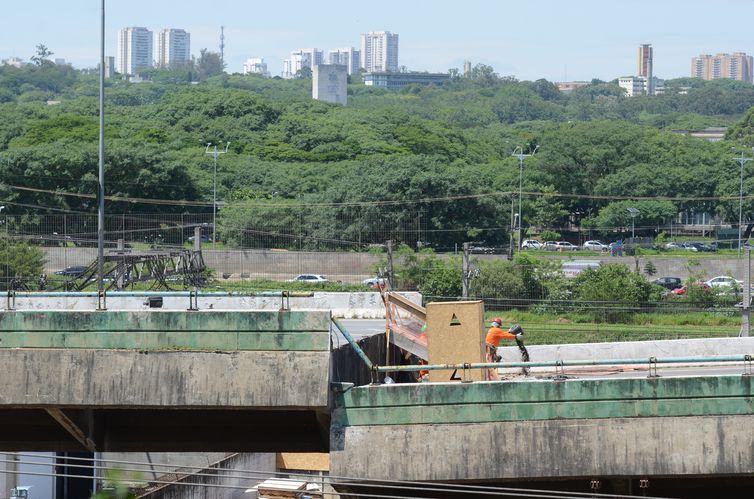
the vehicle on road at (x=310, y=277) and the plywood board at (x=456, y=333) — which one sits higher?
the plywood board at (x=456, y=333)

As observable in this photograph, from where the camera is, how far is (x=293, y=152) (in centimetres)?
9688

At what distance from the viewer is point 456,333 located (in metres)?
14.9

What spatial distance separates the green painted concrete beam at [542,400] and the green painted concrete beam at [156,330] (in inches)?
38.9

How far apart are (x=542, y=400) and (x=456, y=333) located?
8.81 feet

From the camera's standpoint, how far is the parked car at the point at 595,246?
73812mm

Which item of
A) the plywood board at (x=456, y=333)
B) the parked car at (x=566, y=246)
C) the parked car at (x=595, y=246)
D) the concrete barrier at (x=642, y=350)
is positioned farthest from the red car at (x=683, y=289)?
the parked car at (x=566, y=246)

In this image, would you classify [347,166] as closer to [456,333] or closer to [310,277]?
[310,277]

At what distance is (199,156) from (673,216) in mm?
35477

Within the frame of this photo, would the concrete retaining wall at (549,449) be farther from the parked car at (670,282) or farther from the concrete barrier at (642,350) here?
the parked car at (670,282)

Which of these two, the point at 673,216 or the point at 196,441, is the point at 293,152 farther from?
the point at 196,441

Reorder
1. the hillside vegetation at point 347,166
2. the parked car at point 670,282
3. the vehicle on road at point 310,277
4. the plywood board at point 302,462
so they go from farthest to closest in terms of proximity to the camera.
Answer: the hillside vegetation at point 347,166
the parked car at point 670,282
the vehicle on road at point 310,277
the plywood board at point 302,462

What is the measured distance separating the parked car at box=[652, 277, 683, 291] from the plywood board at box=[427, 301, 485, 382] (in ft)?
95.0

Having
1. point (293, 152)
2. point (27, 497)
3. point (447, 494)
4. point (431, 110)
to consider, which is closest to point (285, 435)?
point (447, 494)

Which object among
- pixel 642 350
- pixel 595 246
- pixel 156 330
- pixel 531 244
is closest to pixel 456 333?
pixel 156 330
